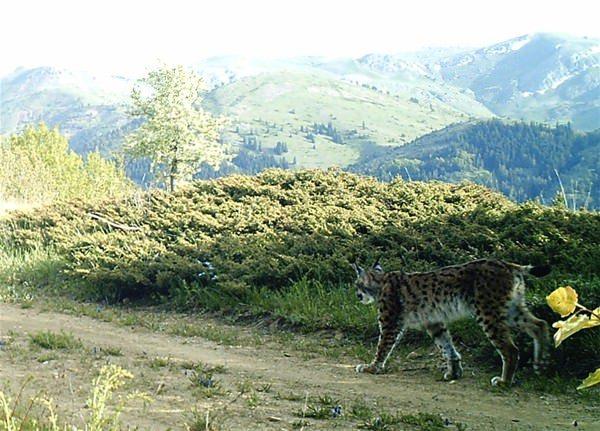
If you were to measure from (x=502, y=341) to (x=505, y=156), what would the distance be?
105 m

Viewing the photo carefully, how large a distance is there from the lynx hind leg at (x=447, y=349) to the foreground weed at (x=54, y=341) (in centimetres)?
443

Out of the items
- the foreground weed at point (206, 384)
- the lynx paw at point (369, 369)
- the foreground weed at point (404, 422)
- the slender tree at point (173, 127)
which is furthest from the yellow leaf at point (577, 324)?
the slender tree at point (173, 127)

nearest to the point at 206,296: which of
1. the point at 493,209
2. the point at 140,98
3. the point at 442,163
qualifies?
the point at 493,209

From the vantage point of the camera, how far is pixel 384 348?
8.43 m

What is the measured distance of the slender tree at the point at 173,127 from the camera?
109 ft

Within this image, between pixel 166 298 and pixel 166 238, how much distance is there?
2.43m

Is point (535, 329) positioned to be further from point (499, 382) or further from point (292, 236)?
point (292, 236)

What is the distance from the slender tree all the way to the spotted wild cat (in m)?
24.5

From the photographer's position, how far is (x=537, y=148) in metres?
111

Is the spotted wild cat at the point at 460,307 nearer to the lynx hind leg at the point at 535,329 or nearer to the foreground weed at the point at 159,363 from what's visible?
the lynx hind leg at the point at 535,329

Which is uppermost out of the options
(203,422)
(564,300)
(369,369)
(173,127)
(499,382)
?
(564,300)

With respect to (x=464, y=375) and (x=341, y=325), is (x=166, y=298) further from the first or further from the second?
(x=464, y=375)

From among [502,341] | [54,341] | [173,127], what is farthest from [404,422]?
[173,127]

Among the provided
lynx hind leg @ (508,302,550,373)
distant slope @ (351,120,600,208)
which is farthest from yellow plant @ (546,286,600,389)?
distant slope @ (351,120,600,208)
